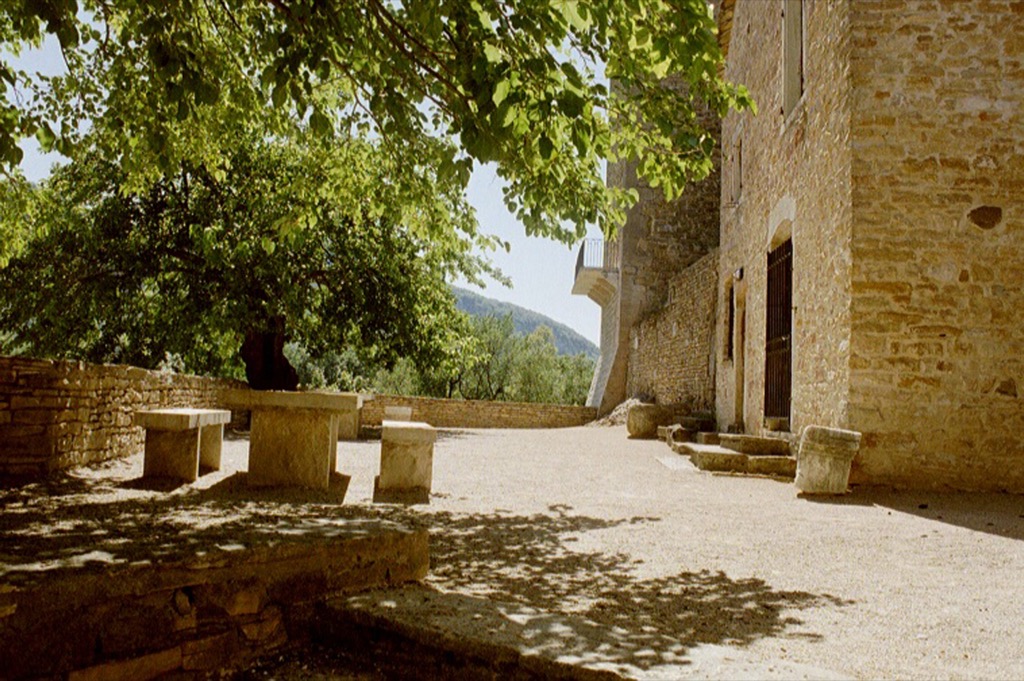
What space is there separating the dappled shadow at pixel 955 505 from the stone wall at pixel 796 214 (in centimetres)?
77

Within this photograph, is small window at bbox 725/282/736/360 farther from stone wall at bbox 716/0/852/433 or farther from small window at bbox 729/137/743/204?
small window at bbox 729/137/743/204

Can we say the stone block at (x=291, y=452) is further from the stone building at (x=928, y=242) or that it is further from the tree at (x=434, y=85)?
the stone building at (x=928, y=242)

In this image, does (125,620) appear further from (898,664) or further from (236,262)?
(236,262)

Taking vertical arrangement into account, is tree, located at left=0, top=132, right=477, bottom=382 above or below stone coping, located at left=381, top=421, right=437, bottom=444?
above

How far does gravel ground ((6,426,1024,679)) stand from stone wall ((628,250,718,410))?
277 inches

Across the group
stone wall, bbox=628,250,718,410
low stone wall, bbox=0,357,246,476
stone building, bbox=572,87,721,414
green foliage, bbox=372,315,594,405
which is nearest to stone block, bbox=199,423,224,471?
low stone wall, bbox=0,357,246,476

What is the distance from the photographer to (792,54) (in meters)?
9.30

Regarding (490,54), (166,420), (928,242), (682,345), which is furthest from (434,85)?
(682,345)

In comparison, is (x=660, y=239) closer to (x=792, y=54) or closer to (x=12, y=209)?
(x=792, y=54)

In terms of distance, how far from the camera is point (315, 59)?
12.4 feet

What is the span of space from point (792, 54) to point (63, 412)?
9.35 meters

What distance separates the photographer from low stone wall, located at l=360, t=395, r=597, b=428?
58.4 ft

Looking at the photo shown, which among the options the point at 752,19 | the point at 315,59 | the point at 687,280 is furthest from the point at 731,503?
the point at 687,280

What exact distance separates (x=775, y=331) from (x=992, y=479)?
369cm
